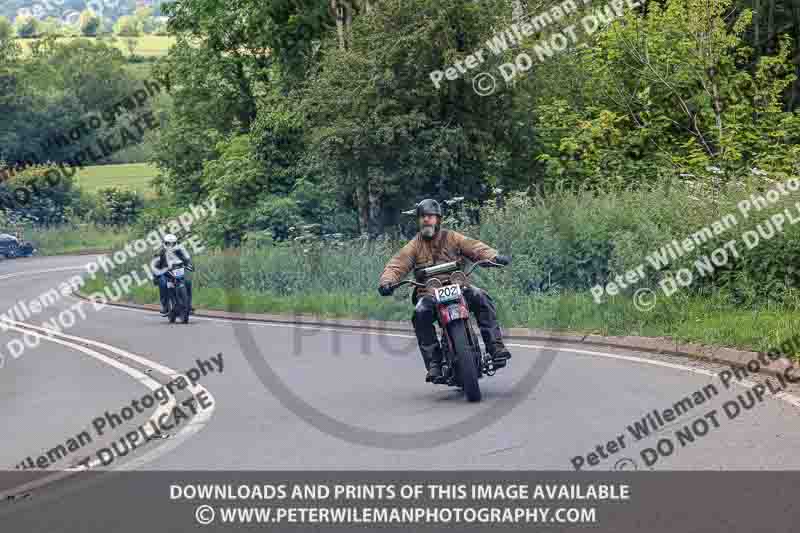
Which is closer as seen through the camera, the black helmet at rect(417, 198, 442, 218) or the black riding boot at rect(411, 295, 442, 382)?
the black riding boot at rect(411, 295, 442, 382)

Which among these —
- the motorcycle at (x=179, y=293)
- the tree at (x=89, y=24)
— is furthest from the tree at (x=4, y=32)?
the motorcycle at (x=179, y=293)

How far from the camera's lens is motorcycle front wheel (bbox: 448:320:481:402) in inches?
423

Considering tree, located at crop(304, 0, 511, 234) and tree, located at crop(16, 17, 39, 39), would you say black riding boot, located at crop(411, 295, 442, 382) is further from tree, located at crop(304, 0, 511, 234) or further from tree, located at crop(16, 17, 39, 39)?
tree, located at crop(16, 17, 39, 39)

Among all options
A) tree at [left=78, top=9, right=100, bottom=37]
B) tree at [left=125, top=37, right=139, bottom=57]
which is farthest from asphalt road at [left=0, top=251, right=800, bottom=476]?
tree at [left=78, top=9, right=100, bottom=37]

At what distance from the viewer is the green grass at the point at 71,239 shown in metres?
75.8

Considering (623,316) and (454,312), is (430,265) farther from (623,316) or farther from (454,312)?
(623,316)

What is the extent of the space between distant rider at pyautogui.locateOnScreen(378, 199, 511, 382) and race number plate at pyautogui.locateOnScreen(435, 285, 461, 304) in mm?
153

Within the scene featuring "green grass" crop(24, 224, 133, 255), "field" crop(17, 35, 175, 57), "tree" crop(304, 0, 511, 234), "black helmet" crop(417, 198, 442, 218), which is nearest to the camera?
"black helmet" crop(417, 198, 442, 218)

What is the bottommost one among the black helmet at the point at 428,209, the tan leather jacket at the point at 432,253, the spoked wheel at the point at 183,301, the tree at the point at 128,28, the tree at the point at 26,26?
the spoked wheel at the point at 183,301

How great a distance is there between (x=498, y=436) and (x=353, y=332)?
10.7m

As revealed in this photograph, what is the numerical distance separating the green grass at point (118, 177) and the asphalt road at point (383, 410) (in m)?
73.8

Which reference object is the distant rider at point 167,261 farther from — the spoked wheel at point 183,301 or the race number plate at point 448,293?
the race number plate at point 448,293

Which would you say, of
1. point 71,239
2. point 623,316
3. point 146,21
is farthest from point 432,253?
point 146,21

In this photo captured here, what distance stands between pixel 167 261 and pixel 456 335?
1605cm
